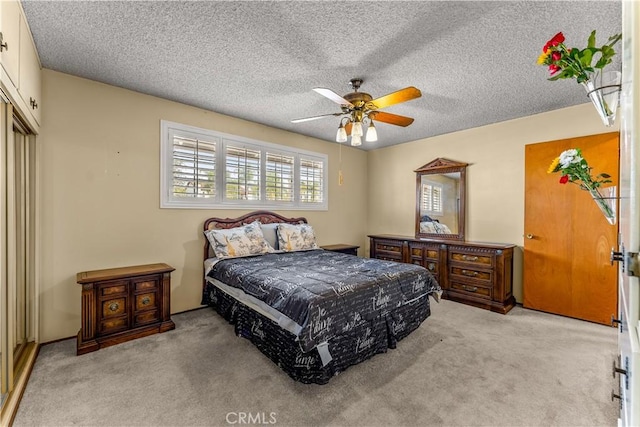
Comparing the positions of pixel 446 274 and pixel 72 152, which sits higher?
pixel 72 152

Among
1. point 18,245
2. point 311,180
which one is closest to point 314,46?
point 311,180

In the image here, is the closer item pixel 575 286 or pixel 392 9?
pixel 392 9

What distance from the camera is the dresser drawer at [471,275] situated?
377 cm

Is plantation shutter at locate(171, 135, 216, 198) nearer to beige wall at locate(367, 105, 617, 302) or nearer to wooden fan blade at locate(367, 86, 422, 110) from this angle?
wooden fan blade at locate(367, 86, 422, 110)

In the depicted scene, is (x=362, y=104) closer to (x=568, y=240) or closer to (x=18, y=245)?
(x=568, y=240)

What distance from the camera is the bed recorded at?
208cm

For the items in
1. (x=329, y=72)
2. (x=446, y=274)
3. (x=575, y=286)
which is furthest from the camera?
(x=446, y=274)

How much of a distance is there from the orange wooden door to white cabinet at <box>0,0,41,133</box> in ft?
16.8

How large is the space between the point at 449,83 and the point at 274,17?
190 centimetres

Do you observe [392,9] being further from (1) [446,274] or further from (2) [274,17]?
(1) [446,274]

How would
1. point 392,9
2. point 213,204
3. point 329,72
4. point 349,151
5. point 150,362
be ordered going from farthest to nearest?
point 349,151 → point 213,204 → point 329,72 → point 150,362 → point 392,9

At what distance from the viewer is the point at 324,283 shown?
2387 mm

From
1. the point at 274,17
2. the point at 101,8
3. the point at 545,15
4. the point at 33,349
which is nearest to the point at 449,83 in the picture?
the point at 545,15

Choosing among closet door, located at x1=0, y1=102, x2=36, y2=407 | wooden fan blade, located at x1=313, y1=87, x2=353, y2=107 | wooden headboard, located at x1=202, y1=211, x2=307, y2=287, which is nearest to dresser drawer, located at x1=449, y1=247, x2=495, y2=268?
wooden headboard, located at x1=202, y1=211, x2=307, y2=287
